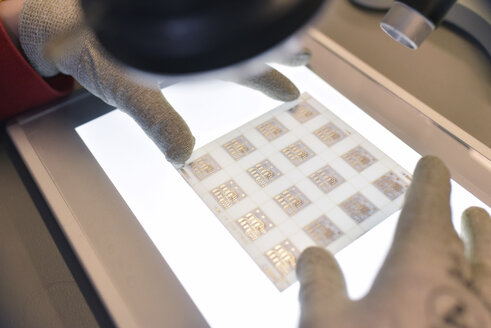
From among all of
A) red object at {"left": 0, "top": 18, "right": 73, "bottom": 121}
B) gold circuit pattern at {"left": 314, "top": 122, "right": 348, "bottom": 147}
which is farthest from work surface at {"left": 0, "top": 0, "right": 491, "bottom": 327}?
gold circuit pattern at {"left": 314, "top": 122, "right": 348, "bottom": 147}

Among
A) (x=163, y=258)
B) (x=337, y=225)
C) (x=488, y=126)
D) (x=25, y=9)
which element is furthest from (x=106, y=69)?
(x=488, y=126)

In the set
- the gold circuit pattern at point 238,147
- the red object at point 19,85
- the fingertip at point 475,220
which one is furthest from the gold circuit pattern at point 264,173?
the red object at point 19,85

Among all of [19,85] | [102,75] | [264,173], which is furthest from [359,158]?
[19,85]

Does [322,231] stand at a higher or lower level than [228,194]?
lower

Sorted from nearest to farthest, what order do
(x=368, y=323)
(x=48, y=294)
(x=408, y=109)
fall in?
(x=368, y=323), (x=48, y=294), (x=408, y=109)

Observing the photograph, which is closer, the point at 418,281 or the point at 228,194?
the point at 418,281

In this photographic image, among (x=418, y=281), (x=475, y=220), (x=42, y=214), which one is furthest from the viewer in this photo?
(x=42, y=214)

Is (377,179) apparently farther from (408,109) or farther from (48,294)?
(48,294)

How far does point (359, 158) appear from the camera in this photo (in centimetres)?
66

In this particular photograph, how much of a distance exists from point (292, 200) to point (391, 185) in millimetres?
169

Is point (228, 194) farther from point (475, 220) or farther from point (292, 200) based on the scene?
point (475, 220)

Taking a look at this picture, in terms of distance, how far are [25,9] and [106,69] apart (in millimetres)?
187

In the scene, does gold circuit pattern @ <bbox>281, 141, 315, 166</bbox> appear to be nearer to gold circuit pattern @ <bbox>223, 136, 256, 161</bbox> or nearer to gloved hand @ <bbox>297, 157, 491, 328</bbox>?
gold circuit pattern @ <bbox>223, 136, 256, 161</bbox>

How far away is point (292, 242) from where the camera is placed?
0.57 metres
